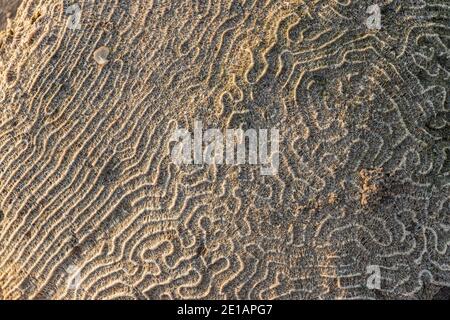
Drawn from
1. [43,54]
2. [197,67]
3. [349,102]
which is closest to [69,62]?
[43,54]

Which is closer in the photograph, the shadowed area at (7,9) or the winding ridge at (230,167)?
the winding ridge at (230,167)

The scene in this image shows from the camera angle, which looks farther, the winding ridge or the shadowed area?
the shadowed area

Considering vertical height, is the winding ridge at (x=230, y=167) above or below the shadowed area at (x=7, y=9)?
below

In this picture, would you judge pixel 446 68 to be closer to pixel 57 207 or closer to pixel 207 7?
pixel 207 7

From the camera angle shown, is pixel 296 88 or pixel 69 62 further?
pixel 69 62

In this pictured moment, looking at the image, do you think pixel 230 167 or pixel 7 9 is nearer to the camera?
pixel 230 167

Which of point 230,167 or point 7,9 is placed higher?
point 7,9

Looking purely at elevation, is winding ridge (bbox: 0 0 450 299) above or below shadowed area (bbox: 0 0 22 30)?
below

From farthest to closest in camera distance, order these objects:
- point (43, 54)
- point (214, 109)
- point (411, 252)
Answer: point (43, 54)
point (214, 109)
point (411, 252)
